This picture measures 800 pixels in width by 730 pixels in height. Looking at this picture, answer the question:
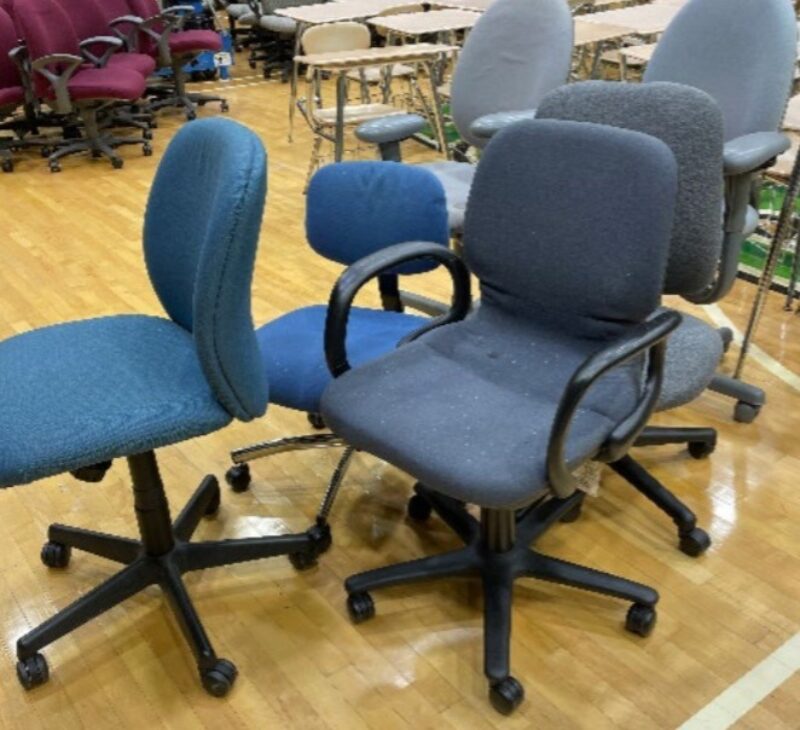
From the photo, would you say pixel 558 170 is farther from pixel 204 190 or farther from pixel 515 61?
pixel 515 61

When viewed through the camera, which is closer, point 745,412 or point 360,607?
point 360,607

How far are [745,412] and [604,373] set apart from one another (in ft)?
4.18

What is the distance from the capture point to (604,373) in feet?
4.72

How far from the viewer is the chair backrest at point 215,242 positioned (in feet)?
4.71

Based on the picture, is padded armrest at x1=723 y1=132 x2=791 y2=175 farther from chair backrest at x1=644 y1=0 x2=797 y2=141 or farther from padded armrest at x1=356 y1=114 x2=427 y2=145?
padded armrest at x1=356 y1=114 x2=427 y2=145

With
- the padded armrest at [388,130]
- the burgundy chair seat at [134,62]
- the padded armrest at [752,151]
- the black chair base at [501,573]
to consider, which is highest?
the padded armrest at [752,151]

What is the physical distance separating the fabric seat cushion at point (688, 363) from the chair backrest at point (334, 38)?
3.03 m

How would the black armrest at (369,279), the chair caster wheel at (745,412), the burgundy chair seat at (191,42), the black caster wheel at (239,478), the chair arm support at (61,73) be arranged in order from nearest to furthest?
1. the black armrest at (369,279)
2. the black caster wheel at (239,478)
3. the chair caster wheel at (745,412)
4. the chair arm support at (61,73)
5. the burgundy chair seat at (191,42)

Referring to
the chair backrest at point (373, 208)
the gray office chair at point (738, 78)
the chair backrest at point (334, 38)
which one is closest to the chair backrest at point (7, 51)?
the chair backrest at point (334, 38)

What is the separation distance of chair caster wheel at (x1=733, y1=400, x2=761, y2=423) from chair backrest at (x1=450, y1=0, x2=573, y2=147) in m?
1.19

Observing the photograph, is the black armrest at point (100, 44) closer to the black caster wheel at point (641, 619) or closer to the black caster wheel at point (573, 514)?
the black caster wheel at point (573, 514)

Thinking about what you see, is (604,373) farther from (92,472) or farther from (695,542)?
(92,472)

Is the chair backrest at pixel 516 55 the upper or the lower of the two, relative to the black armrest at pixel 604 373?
upper

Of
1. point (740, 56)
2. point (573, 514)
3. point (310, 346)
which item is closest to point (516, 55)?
point (740, 56)
